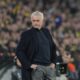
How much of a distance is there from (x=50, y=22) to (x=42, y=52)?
9389 millimetres

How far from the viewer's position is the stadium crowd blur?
14586 millimetres

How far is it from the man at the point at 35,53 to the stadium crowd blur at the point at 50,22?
334 cm

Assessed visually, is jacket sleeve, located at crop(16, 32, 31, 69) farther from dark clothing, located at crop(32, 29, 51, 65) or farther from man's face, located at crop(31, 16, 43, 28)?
man's face, located at crop(31, 16, 43, 28)

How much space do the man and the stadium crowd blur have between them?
334 cm

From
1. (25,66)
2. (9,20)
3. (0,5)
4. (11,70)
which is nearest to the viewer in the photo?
(25,66)

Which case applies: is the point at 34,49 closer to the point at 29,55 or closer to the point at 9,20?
the point at 29,55

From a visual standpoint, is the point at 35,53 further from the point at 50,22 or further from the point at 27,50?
the point at 50,22

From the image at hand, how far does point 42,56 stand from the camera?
338 inches

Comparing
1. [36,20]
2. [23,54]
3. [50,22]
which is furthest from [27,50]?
[50,22]

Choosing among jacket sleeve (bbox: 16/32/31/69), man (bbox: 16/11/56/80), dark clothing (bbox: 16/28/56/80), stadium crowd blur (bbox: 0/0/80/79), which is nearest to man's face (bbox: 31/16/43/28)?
man (bbox: 16/11/56/80)

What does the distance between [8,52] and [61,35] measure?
447 centimetres

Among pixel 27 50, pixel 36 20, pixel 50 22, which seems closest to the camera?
pixel 36 20

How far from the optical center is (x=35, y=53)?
8.62 metres

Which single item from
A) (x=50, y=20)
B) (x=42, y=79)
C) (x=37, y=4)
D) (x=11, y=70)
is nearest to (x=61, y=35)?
(x=50, y=20)
